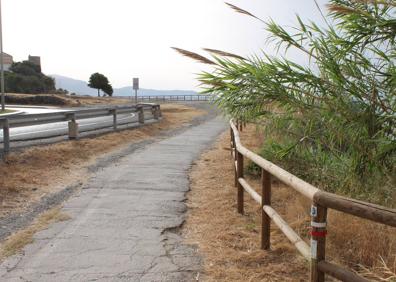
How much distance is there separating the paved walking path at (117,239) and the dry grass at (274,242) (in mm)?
255

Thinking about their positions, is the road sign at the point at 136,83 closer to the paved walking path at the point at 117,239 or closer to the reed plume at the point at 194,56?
the paved walking path at the point at 117,239

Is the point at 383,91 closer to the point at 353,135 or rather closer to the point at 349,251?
the point at 353,135

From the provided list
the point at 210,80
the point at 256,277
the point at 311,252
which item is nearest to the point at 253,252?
the point at 256,277

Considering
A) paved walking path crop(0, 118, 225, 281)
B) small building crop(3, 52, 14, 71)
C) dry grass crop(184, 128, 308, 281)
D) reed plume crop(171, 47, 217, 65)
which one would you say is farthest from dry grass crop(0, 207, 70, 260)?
small building crop(3, 52, 14, 71)

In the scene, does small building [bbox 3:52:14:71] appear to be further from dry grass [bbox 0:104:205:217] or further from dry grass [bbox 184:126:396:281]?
dry grass [bbox 184:126:396:281]

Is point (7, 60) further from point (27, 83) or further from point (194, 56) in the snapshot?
point (194, 56)

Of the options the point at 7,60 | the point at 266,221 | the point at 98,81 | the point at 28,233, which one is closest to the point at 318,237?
the point at 266,221

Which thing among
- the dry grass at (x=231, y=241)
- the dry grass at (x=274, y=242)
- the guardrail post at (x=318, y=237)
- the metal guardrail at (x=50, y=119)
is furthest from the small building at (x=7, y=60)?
the guardrail post at (x=318, y=237)

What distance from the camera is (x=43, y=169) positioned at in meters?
9.62

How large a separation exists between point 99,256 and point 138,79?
2555 centimetres

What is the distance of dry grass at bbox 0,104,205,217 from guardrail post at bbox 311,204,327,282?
461cm

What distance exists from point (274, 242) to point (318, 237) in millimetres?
1852

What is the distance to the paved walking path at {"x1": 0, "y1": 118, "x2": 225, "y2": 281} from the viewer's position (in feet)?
14.8

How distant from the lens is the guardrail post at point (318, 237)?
11.5 feet
